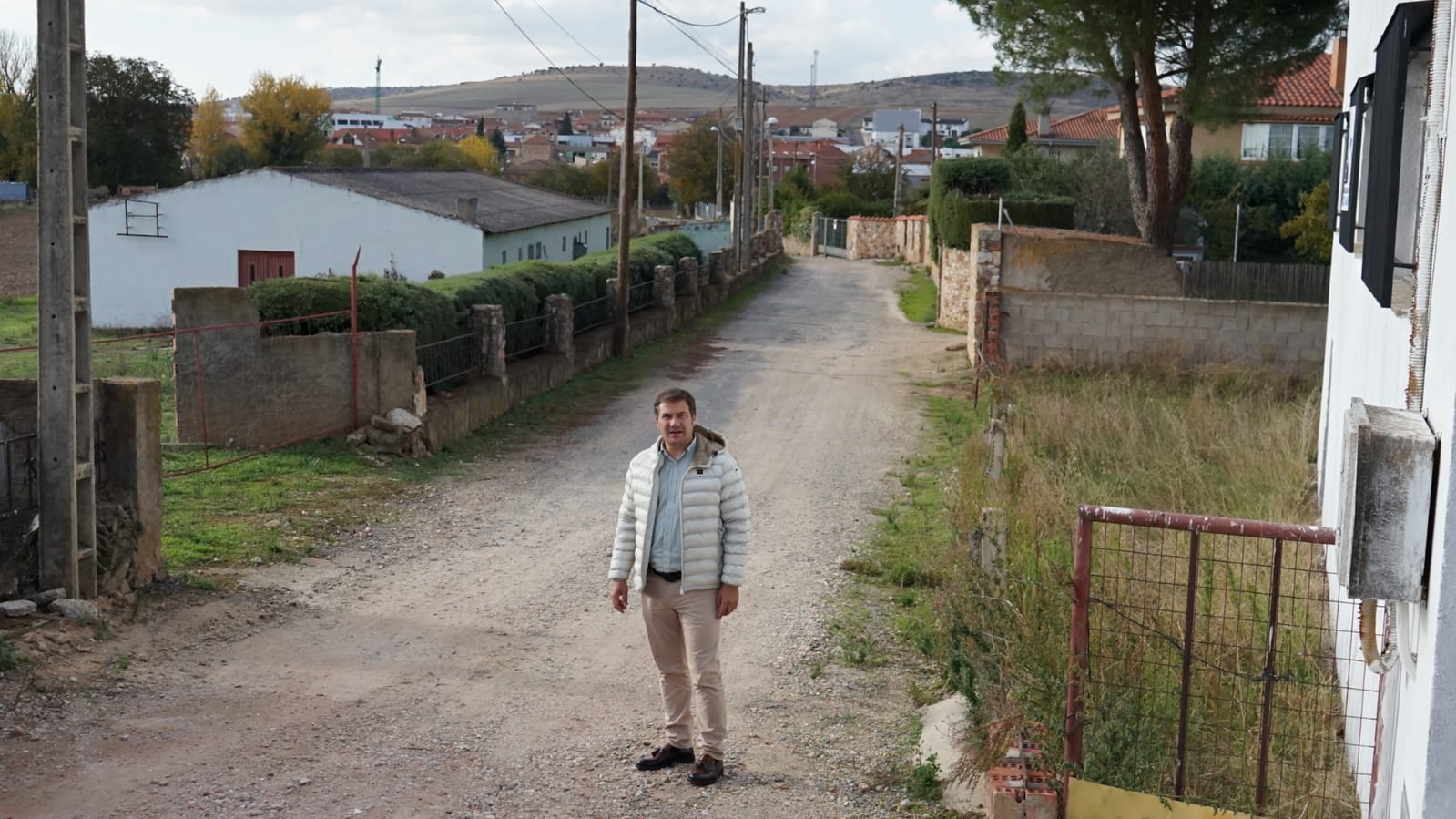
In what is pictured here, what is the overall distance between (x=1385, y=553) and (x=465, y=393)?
46.0 feet

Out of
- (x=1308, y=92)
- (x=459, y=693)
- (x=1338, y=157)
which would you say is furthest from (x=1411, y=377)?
(x=1308, y=92)

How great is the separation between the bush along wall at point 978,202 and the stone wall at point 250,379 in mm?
14866

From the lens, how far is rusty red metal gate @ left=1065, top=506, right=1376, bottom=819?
566 cm

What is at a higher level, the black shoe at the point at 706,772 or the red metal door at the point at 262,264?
the red metal door at the point at 262,264

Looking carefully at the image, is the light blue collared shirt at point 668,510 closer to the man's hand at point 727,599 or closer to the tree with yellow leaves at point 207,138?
the man's hand at point 727,599

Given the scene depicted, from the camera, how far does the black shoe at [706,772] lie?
667 cm

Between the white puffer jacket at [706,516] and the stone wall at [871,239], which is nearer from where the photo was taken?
the white puffer jacket at [706,516]

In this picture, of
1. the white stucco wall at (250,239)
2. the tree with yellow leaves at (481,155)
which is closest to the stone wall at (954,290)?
the white stucco wall at (250,239)

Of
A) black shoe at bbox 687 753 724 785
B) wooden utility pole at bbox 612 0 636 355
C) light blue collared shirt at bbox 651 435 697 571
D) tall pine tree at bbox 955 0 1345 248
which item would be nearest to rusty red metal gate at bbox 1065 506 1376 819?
black shoe at bbox 687 753 724 785

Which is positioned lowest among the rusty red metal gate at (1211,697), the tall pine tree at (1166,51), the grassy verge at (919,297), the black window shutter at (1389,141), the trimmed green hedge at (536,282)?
the rusty red metal gate at (1211,697)

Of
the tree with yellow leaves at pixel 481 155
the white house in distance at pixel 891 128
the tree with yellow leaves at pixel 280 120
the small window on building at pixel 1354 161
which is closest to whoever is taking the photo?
the small window on building at pixel 1354 161

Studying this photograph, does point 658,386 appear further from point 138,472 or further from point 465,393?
point 138,472

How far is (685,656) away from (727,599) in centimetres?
49

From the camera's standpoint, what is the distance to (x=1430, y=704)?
3926 mm
